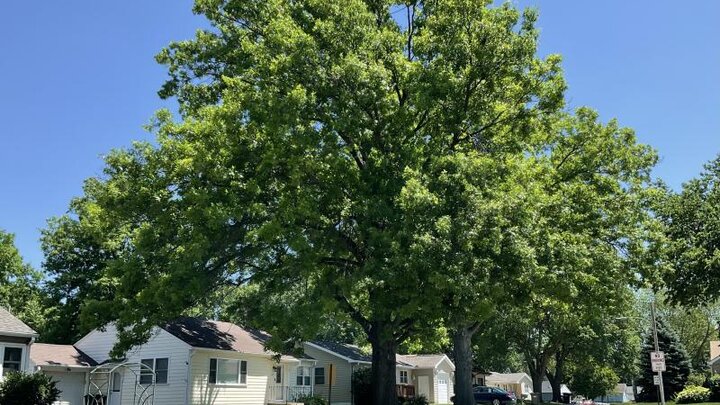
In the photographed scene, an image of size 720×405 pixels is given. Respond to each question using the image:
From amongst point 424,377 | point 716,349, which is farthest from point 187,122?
point 716,349

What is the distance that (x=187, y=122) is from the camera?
2155 centimetres

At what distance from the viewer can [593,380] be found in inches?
2889

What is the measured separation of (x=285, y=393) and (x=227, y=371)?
5637 millimetres

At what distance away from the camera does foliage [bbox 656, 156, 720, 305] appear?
26.0 meters

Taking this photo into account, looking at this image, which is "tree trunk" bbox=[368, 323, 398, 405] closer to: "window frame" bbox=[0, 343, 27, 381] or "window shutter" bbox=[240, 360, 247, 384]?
"window shutter" bbox=[240, 360, 247, 384]

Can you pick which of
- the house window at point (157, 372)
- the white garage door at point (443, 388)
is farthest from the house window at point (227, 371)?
the white garage door at point (443, 388)

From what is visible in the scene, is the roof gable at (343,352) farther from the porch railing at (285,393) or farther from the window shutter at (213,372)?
the window shutter at (213,372)

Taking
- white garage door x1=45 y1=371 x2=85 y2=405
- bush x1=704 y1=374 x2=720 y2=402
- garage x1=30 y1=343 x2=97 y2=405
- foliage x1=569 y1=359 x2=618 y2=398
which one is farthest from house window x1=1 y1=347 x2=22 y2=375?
foliage x1=569 y1=359 x2=618 y2=398

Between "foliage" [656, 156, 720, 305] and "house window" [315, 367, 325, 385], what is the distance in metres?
23.9

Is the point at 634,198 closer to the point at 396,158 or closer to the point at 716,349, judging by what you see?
the point at 396,158

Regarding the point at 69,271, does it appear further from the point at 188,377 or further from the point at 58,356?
the point at 188,377

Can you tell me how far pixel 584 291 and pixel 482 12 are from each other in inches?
450

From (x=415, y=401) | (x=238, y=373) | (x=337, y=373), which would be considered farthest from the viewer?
(x=337, y=373)

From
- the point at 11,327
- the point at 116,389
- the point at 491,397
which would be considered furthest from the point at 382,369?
the point at 491,397
